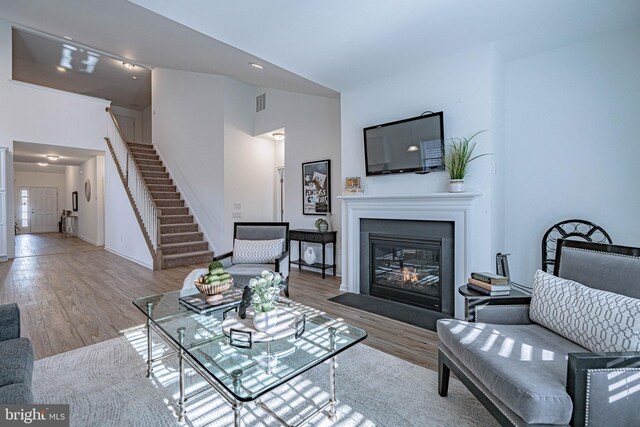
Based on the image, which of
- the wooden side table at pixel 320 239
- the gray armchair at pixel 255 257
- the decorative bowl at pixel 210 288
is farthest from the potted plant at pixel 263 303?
the wooden side table at pixel 320 239

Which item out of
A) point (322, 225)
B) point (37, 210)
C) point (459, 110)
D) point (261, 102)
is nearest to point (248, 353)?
point (459, 110)

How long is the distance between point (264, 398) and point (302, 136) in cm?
454

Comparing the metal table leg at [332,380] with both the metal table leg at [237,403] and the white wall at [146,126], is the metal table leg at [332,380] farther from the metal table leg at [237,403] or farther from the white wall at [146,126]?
the white wall at [146,126]

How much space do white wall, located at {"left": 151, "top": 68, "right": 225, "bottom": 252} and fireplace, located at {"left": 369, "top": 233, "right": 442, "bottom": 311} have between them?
11.8 ft

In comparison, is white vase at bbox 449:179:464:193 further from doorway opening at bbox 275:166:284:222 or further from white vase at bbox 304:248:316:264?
doorway opening at bbox 275:166:284:222

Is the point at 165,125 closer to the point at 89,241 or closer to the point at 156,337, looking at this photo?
the point at 89,241

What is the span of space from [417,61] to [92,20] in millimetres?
4584

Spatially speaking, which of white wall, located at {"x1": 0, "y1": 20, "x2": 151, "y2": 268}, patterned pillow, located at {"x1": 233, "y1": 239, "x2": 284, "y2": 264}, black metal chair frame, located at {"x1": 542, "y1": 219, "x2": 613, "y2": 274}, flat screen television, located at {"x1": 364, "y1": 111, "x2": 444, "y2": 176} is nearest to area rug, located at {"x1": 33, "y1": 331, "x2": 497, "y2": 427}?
patterned pillow, located at {"x1": 233, "y1": 239, "x2": 284, "y2": 264}

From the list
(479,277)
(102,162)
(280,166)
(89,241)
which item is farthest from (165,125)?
(479,277)

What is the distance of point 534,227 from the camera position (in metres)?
3.31

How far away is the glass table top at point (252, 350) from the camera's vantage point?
1364mm

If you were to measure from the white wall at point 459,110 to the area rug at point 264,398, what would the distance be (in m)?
1.55

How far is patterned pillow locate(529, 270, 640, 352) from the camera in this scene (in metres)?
1.38

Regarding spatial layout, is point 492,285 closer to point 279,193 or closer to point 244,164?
point 279,193
